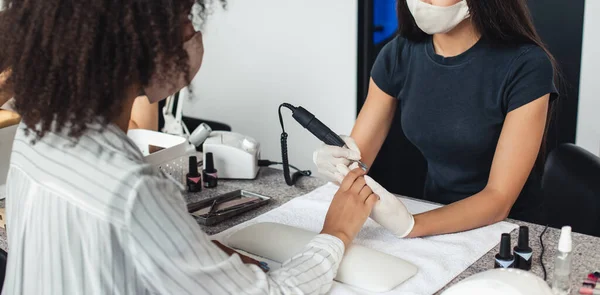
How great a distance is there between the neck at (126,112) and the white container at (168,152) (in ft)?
1.98

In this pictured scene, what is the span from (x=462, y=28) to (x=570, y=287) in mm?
694

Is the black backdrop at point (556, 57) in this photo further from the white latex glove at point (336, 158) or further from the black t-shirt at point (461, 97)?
the white latex glove at point (336, 158)

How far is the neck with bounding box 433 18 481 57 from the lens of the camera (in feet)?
5.25

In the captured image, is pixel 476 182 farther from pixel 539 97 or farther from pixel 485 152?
pixel 539 97

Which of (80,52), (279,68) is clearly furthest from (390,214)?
(279,68)

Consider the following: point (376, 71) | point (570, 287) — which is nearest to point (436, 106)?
point (376, 71)

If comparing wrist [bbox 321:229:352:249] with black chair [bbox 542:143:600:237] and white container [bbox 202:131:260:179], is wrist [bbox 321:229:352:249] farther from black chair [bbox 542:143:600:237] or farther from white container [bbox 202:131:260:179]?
black chair [bbox 542:143:600:237]

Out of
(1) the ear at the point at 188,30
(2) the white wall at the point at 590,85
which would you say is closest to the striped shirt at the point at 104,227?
(1) the ear at the point at 188,30

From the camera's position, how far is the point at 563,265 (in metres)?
1.12

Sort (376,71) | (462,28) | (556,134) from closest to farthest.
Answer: (462,28) → (376,71) → (556,134)

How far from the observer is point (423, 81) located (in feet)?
5.53

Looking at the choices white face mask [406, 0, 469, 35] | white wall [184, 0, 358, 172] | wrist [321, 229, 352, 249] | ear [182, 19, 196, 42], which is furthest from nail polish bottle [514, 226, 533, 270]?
white wall [184, 0, 358, 172]

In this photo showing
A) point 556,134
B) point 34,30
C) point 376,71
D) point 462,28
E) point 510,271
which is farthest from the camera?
point 556,134

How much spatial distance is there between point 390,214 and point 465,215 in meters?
0.19
